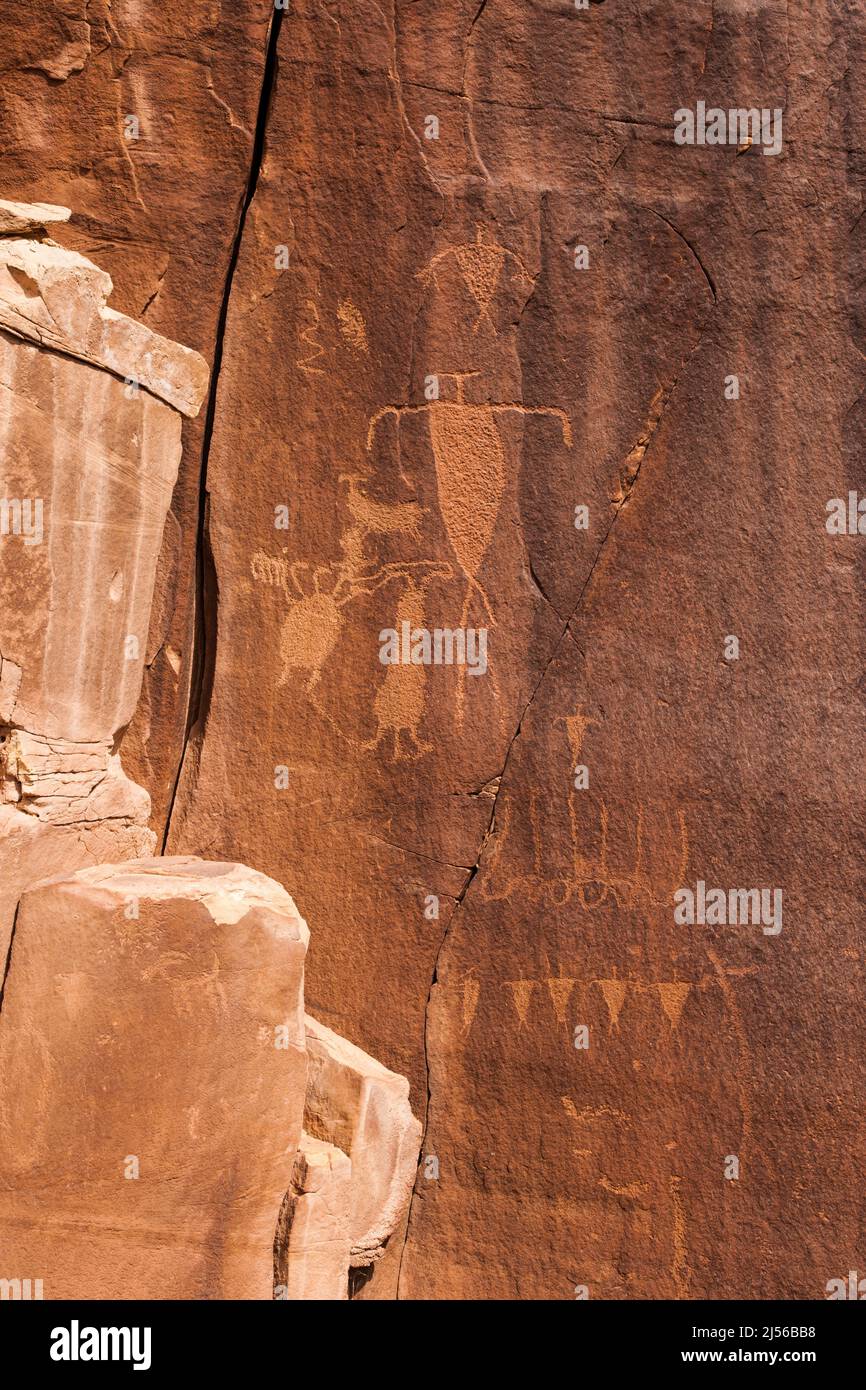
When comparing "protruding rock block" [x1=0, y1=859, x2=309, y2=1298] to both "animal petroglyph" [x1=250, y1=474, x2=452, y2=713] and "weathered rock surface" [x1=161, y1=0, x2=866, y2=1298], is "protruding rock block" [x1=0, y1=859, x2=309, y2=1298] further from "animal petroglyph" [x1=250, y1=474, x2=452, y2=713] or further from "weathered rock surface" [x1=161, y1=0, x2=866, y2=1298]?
"animal petroglyph" [x1=250, y1=474, x2=452, y2=713]

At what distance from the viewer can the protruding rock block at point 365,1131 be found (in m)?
3.23

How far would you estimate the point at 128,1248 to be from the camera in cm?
270

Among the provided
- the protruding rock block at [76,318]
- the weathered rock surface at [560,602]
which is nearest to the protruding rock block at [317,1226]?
the weathered rock surface at [560,602]

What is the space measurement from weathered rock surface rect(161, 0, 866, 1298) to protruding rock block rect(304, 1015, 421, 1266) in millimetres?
276

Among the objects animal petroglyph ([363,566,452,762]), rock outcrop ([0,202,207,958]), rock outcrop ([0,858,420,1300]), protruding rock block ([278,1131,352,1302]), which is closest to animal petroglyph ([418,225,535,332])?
animal petroglyph ([363,566,452,762])

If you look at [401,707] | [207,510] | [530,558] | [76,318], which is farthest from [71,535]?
[530,558]

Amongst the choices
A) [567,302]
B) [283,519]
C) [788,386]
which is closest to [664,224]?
[567,302]

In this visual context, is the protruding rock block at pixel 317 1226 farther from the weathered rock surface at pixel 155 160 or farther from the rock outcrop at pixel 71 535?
the weathered rock surface at pixel 155 160

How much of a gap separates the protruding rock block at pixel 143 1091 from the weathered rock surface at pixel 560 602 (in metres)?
0.95

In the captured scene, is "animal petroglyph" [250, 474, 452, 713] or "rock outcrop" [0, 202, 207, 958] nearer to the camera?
"rock outcrop" [0, 202, 207, 958]

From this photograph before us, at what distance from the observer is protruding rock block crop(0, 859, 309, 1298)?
269 cm

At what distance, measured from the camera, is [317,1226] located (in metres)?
2.91

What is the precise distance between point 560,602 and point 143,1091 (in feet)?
6.08

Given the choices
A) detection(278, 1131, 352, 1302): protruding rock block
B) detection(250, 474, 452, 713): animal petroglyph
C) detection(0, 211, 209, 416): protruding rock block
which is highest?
detection(0, 211, 209, 416): protruding rock block
